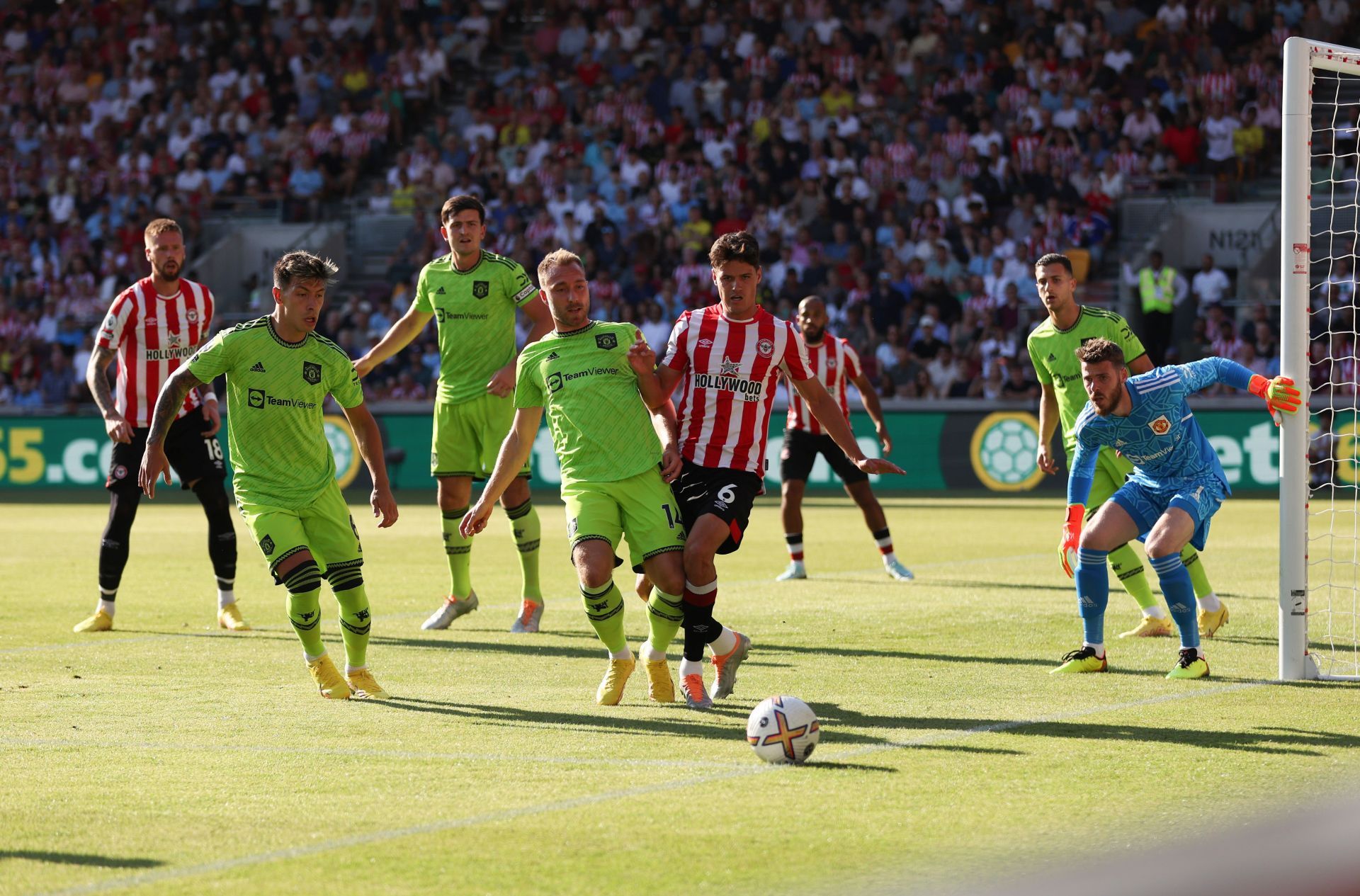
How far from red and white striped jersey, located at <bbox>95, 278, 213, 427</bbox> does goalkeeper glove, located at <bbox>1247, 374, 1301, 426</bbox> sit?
6.40m

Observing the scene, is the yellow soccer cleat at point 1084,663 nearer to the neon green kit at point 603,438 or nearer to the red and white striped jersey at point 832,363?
the neon green kit at point 603,438

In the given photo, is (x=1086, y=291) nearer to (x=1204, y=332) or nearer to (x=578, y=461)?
(x=1204, y=332)

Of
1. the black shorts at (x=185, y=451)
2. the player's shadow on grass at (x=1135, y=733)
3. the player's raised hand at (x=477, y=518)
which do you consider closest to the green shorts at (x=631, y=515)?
the player's raised hand at (x=477, y=518)

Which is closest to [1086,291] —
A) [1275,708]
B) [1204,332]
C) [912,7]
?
[1204,332]

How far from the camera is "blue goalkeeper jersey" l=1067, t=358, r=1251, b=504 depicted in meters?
8.26

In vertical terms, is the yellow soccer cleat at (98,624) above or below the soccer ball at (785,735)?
below

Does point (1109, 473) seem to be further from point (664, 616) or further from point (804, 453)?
point (804, 453)

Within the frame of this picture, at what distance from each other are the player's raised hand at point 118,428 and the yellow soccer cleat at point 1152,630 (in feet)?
20.1

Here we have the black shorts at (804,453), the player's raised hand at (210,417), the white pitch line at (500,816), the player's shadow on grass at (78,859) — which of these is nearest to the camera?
the white pitch line at (500,816)

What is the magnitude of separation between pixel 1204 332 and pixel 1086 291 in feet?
6.47

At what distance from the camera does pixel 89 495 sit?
86.2ft

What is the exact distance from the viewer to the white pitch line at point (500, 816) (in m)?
4.43

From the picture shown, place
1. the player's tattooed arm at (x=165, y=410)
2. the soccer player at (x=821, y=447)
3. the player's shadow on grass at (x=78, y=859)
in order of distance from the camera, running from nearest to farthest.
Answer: the player's shadow on grass at (x=78, y=859), the player's tattooed arm at (x=165, y=410), the soccer player at (x=821, y=447)

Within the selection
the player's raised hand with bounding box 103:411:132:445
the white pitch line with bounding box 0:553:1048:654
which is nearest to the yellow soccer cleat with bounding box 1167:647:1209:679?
the white pitch line with bounding box 0:553:1048:654
